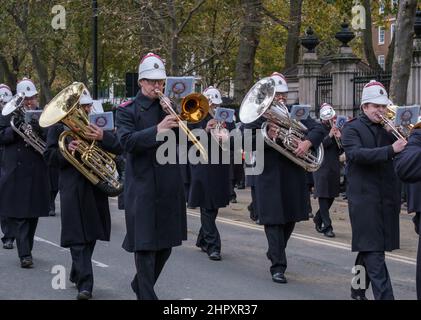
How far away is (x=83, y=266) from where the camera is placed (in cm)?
845

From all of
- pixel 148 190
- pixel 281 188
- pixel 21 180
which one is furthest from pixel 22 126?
pixel 148 190

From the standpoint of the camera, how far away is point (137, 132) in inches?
279

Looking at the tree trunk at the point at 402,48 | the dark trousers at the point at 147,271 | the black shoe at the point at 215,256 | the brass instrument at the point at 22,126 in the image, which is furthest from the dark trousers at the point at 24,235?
the tree trunk at the point at 402,48

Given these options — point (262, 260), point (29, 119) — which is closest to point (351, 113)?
point (262, 260)

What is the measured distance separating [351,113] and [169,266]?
12.9m

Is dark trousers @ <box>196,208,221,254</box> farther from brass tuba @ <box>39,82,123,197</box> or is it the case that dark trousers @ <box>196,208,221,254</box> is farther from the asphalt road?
brass tuba @ <box>39,82,123,197</box>

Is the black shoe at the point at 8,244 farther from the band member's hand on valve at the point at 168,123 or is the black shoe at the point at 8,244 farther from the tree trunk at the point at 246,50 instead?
the tree trunk at the point at 246,50

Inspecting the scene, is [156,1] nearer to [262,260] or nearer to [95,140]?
[262,260]

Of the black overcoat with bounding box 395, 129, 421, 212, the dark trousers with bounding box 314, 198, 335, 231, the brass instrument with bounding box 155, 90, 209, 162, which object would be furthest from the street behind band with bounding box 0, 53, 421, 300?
the dark trousers with bounding box 314, 198, 335, 231

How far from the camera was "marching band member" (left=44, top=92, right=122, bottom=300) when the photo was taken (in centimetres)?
845

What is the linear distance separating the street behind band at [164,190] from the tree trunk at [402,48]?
6654 millimetres

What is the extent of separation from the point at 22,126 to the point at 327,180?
17.0 ft

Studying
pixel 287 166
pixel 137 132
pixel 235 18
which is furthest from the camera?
pixel 235 18

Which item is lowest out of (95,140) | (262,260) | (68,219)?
(262,260)
